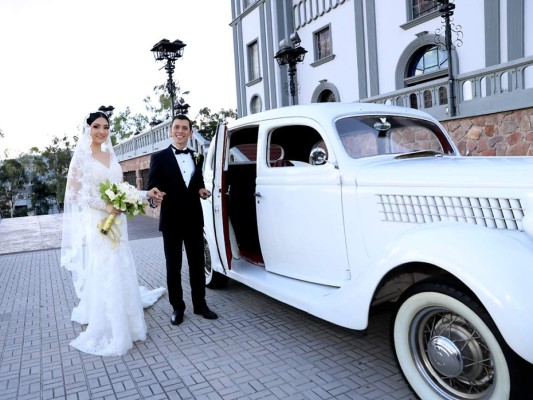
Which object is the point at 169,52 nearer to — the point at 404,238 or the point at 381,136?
the point at 381,136

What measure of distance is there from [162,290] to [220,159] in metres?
2.09

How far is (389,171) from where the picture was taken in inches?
113

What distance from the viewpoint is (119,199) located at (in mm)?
3629

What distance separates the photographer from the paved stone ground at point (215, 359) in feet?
9.37

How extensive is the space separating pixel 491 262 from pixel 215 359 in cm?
219

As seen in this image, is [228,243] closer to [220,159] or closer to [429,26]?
[220,159]

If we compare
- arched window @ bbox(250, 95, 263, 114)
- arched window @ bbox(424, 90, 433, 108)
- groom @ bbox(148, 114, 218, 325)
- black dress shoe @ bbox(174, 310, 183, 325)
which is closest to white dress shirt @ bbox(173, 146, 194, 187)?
groom @ bbox(148, 114, 218, 325)

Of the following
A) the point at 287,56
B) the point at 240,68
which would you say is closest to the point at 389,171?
the point at 287,56

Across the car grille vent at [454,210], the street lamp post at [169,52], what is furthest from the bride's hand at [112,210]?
the street lamp post at [169,52]

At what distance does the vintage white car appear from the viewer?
6.90ft

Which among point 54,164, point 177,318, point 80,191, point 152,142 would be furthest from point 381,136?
point 54,164

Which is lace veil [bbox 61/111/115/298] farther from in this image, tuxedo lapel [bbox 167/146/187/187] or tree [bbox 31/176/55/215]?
tree [bbox 31/176/55/215]

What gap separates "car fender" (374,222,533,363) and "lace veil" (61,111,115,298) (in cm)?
281

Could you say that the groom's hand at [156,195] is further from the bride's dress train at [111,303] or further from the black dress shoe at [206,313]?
the black dress shoe at [206,313]
